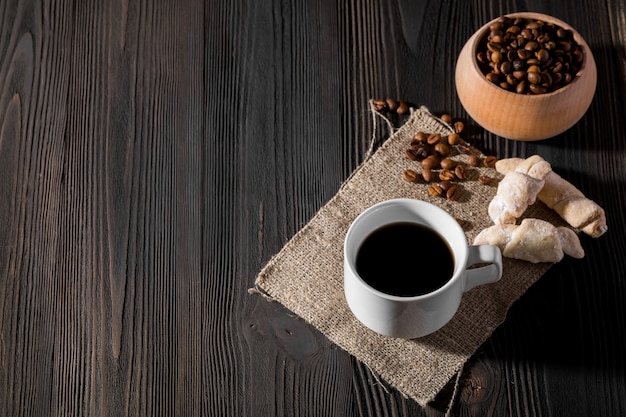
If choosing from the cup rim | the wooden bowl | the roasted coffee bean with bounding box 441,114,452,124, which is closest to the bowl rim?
the wooden bowl

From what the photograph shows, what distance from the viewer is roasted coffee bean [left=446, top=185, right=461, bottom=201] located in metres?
1.26

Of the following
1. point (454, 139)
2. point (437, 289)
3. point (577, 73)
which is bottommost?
point (437, 289)

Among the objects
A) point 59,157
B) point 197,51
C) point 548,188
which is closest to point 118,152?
point 59,157

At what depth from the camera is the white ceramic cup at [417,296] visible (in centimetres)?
102

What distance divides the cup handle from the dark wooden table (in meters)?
0.16

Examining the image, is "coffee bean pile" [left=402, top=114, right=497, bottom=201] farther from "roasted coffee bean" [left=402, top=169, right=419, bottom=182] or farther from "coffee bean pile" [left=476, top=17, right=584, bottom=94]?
"coffee bean pile" [left=476, top=17, right=584, bottom=94]

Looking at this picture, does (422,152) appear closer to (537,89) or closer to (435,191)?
(435,191)

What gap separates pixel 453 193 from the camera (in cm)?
126

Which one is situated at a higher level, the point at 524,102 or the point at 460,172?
the point at 524,102

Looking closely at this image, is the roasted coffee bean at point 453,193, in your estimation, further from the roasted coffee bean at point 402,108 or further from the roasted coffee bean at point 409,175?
the roasted coffee bean at point 402,108

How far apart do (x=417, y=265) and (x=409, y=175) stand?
250mm

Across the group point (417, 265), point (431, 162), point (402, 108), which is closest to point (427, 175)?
point (431, 162)

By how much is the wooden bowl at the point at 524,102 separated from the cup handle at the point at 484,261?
30 centimetres

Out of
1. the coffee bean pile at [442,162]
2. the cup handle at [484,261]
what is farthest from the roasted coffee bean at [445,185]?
the cup handle at [484,261]
